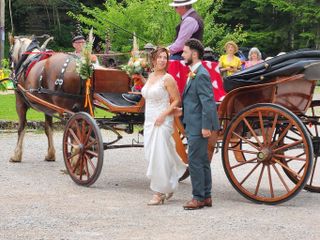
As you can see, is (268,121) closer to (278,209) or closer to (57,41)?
(278,209)

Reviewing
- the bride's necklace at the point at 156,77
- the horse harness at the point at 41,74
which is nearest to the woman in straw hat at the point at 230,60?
the horse harness at the point at 41,74

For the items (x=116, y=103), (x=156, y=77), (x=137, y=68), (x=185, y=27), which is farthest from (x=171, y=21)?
(x=156, y=77)

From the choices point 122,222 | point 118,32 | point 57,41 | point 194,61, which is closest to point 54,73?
point 194,61

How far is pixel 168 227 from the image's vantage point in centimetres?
658

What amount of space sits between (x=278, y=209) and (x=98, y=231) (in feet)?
6.73

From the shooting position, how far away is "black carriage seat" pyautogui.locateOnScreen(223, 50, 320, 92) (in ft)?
24.7

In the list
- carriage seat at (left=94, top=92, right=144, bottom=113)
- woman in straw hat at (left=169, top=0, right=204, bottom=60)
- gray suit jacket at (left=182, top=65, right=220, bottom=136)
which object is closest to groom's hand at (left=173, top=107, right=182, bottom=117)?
gray suit jacket at (left=182, top=65, right=220, bottom=136)

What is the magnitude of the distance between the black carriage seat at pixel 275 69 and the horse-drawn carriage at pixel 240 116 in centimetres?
1

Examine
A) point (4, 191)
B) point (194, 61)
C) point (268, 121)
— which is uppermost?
point (194, 61)

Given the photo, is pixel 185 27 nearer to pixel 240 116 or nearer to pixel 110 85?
pixel 240 116

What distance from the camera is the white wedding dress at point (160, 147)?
780 cm

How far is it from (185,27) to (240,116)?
128 centimetres

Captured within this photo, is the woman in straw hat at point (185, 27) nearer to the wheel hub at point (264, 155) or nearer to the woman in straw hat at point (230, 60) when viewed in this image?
the wheel hub at point (264, 155)

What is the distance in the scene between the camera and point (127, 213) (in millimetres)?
7238
